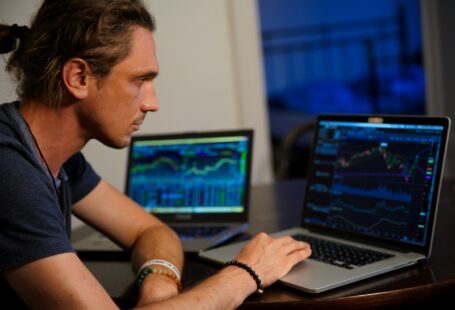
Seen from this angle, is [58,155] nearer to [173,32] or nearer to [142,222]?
[142,222]

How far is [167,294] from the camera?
127cm

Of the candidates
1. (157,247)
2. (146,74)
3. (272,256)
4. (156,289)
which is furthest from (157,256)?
(146,74)

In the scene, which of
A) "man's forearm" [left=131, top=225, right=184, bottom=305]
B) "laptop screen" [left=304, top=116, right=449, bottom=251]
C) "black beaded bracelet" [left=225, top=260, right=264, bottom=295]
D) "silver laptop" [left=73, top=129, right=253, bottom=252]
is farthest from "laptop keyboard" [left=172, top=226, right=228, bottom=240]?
"black beaded bracelet" [left=225, top=260, right=264, bottom=295]

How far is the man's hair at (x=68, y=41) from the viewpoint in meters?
1.27

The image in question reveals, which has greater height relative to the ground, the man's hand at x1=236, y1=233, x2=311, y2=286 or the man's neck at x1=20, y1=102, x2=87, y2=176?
the man's neck at x1=20, y1=102, x2=87, y2=176

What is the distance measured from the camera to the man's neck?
1.28m

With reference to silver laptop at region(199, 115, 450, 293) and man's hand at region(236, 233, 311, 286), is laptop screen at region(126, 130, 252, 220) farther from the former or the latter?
man's hand at region(236, 233, 311, 286)

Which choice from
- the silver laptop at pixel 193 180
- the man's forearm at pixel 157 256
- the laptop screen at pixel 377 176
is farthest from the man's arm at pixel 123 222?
the laptop screen at pixel 377 176

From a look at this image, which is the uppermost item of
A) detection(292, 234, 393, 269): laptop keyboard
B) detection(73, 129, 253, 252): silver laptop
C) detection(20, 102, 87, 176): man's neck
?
detection(20, 102, 87, 176): man's neck

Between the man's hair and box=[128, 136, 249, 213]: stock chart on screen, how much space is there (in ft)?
1.93

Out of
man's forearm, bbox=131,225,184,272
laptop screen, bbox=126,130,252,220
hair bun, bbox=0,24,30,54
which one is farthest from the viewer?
laptop screen, bbox=126,130,252,220

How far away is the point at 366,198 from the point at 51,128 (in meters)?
0.69

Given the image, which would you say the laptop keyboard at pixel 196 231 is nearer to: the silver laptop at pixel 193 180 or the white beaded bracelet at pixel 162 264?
the silver laptop at pixel 193 180

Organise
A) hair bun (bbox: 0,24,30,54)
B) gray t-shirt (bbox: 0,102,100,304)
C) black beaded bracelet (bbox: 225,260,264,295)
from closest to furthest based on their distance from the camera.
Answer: gray t-shirt (bbox: 0,102,100,304), black beaded bracelet (bbox: 225,260,264,295), hair bun (bbox: 0,24,30,54)
